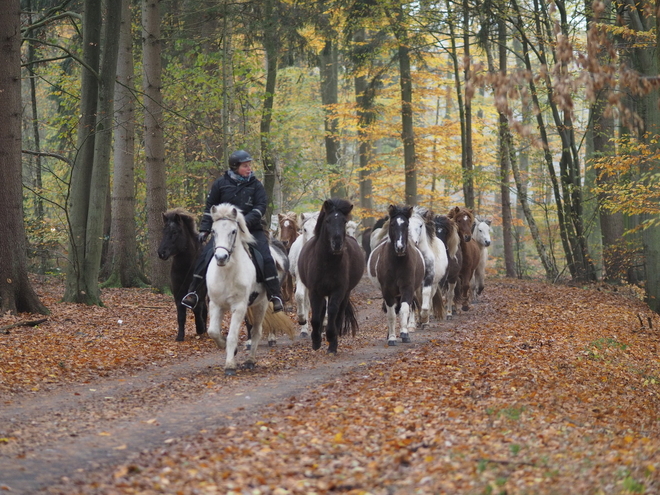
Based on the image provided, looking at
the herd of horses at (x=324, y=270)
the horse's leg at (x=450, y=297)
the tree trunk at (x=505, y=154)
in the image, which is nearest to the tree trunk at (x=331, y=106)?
the tree trunk at (x=505, y=154)

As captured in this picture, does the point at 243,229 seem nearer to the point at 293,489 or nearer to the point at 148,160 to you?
the point at 293,489

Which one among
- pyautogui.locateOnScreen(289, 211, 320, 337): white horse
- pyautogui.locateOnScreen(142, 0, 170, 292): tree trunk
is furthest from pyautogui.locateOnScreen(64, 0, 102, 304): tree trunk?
pyautogui.locateOnScreen(289, 211, 320, 337): white horse

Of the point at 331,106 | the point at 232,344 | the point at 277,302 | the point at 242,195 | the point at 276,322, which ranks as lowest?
the point at 232,344

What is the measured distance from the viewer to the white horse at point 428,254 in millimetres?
14984

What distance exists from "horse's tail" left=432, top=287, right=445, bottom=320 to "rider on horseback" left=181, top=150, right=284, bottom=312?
6296 millimetres

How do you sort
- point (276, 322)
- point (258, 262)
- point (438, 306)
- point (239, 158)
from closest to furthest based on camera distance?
point (258, 262) < point (239, 158) < point (276, 322) < point (438, 306)

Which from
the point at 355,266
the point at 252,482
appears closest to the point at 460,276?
the point at 355,266

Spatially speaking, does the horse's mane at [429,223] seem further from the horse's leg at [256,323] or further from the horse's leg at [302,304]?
the horse's leg at [256,323]

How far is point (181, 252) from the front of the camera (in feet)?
42.9

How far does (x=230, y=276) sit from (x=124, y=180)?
1241cm

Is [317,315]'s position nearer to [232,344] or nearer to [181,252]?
[232,344]

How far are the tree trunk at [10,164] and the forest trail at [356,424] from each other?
4.52 meters

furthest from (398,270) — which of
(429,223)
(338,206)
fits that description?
(429,223)

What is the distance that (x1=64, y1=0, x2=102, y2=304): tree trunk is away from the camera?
Result: 16.7 m
